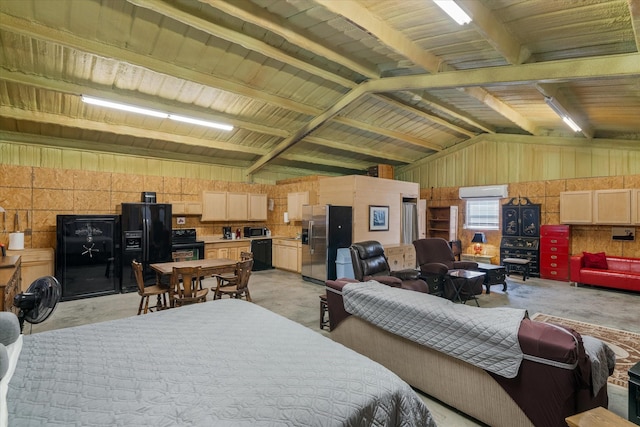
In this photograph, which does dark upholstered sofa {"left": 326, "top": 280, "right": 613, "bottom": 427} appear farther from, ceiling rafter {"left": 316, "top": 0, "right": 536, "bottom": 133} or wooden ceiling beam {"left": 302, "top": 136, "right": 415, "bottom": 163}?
wooden ceiling beam {"left": 302, "top": 136, "right": 415, "bottom": 163}

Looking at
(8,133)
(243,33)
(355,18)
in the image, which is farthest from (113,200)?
(355,18)

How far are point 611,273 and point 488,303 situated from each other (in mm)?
3281

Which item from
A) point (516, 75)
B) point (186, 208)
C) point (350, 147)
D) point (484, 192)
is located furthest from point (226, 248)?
point (484, 192)

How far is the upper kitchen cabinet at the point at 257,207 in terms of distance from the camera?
28.8 feet

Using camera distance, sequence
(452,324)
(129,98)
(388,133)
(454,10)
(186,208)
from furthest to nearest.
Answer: (388,133)
(186,208)
(129,98)
(454,10)
(452,324)

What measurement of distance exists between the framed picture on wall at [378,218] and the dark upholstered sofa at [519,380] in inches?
193

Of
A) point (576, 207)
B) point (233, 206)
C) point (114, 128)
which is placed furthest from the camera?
point (233, 206)

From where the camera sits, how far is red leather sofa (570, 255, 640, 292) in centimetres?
617

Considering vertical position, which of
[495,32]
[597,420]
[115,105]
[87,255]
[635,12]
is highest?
[495,32]

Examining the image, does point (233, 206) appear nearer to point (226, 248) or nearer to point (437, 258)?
point (226, 248)

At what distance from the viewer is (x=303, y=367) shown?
1546 millimetres

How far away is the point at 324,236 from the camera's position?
267 inches

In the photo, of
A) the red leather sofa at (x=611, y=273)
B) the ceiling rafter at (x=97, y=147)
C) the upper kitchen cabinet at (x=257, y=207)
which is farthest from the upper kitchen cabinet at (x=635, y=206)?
the ceiling rafter at (x=97, y=147)

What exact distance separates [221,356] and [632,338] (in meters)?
4.98
